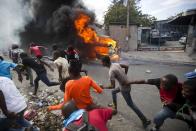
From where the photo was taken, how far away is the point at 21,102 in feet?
13.2

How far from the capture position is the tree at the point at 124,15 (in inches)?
1505

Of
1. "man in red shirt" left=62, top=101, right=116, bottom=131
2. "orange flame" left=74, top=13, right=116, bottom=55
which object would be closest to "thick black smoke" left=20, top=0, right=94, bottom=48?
"orange flame" left=74, top=13, right=116, bottom=55

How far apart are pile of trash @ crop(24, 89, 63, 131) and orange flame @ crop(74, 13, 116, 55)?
10.3 m

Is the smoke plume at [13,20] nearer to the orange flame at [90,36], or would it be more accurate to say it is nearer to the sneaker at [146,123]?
the orange flame at [90,36]

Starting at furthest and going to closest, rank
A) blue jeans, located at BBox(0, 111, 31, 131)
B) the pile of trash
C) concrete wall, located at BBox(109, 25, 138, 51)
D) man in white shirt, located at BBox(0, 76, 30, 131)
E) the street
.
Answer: concrete wall, located at BBox(109, 25, 138, 51) → the street → the pile of trash → blue jeans, located at BBox(0, 111, 31, 131) → man in white shirt, located at BBox(0, 76, 30, 131)

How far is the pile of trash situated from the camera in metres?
5.29

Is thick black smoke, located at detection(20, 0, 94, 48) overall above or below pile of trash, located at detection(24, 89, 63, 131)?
above

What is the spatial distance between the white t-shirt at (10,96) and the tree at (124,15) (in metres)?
32.8

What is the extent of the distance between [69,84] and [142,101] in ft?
13.5

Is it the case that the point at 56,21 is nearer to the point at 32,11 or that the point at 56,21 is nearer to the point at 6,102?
the point at 32,11

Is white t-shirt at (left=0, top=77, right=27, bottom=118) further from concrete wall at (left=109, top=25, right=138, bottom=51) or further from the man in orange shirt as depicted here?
concrete wall at (left=109, top=25, right=138, bottom=51)

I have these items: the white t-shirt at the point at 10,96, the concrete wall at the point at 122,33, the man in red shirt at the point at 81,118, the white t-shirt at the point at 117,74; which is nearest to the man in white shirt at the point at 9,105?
the white t-shirt at the point at 10,96

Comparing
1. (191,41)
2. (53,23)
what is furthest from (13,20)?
(191,41)

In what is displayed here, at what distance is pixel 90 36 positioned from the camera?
18.3 meters
